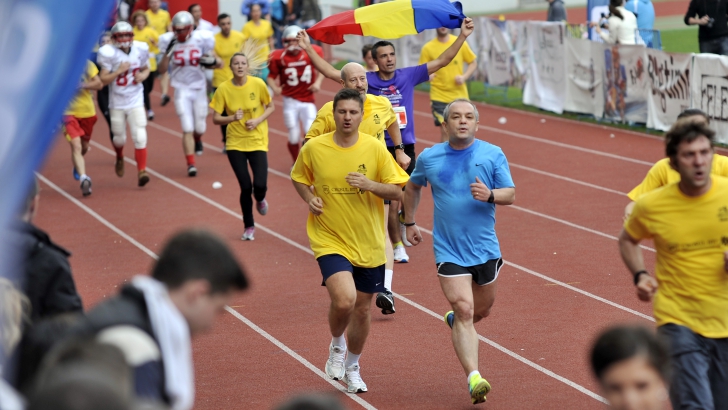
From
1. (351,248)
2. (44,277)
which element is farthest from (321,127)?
(44,277)

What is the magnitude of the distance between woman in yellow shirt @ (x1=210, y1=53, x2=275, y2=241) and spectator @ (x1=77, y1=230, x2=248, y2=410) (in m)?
9.29

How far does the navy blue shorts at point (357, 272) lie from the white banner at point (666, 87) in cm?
1087

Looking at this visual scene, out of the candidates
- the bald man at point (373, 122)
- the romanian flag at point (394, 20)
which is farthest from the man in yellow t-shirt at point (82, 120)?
the bald man at point (373, 122)

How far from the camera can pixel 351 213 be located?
7.65 meters

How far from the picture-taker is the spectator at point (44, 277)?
14.4ft

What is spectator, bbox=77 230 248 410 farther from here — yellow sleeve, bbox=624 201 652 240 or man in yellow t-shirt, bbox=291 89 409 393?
man in yellow t-shirt, bbox=291 89 409 393

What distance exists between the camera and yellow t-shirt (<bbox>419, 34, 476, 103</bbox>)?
16359 millimetres

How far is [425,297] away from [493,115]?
43.4 ft

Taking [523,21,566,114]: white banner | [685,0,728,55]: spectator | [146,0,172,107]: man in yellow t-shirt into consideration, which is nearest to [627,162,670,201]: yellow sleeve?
[685,0,728,55]: spectator

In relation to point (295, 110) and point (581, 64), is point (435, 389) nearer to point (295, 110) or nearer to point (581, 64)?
point (295, 110)

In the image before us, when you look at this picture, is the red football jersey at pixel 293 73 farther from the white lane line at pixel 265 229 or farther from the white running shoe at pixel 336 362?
the white running shoe at pixel 336 362

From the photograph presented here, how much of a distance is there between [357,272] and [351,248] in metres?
0.18

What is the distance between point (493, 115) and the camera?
75.5 feet

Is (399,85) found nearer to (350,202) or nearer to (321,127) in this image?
(321,127)
